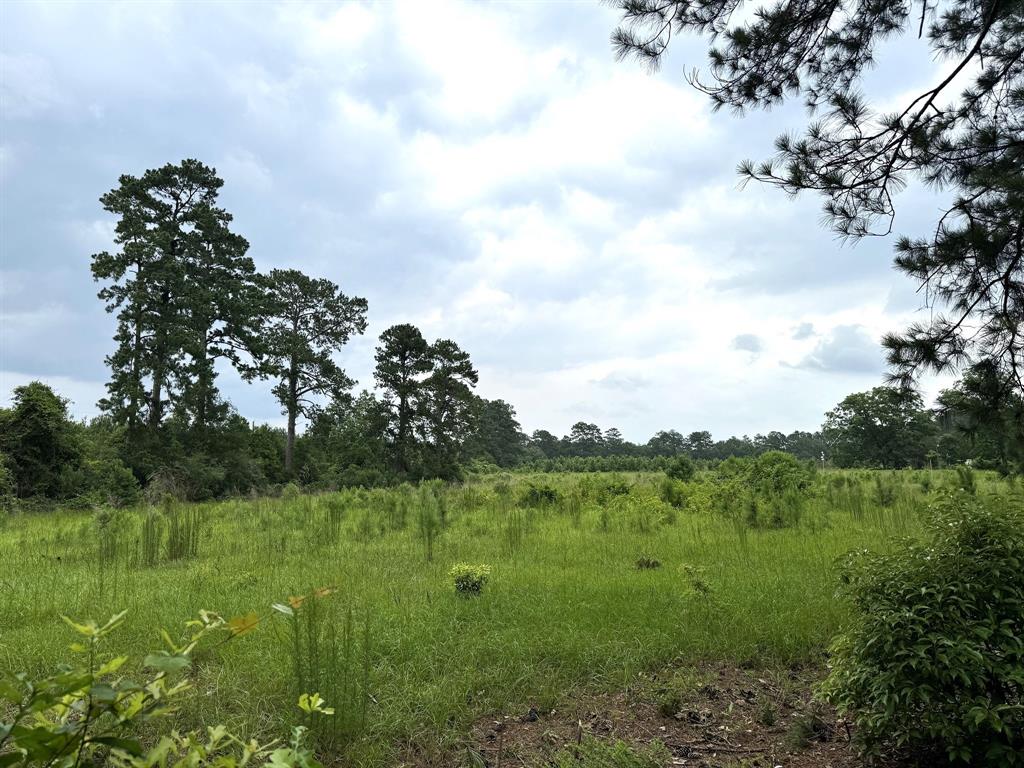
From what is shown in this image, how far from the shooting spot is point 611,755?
2.94 metres

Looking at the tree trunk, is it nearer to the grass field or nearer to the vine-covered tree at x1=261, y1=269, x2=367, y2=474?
the vine-covered tree at x1=261, y1=269, x2=367, y2=474

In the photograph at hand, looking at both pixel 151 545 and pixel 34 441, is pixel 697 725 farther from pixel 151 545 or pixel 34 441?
pixel 34 441

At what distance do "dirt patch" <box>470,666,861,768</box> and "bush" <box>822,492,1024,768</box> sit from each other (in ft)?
1.27

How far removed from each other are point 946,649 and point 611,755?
159 centimetres

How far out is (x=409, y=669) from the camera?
3908 millimetres

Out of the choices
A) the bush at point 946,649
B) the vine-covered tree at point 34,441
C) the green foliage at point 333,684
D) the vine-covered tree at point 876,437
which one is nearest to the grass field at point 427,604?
the green foliage at point 333,684

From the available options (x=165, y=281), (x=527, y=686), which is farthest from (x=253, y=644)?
(x=165, y=281)

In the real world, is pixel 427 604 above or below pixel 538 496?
below

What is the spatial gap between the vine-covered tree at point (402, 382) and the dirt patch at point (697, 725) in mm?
26210

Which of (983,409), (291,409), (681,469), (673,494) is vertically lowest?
(673,494)

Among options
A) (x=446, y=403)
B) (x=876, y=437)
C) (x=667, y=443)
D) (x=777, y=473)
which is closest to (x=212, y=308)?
(x=446, y=403)

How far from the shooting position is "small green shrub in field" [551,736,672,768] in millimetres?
2881

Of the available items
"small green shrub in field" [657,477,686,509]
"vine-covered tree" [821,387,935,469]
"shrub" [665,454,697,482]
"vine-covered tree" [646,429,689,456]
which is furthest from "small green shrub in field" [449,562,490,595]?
"vine-covered tree" [646,429,689,456]

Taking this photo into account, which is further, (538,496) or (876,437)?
(876,437)
